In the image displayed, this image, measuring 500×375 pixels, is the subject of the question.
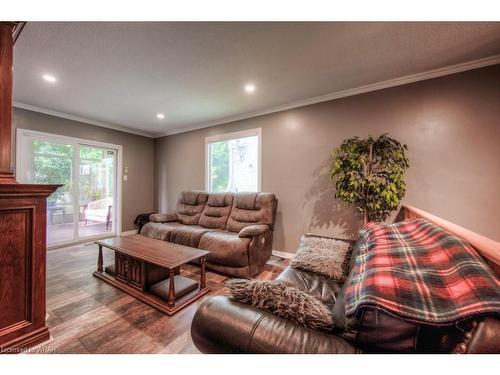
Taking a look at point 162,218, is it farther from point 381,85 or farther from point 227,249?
point 381,85

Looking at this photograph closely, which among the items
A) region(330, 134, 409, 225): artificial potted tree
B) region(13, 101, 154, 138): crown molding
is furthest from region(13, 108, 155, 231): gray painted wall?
region(330, 134, 409, 225): artificial potted tree

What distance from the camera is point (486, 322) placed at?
1.76 ft

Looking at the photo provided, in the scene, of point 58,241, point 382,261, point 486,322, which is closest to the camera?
point 486,322

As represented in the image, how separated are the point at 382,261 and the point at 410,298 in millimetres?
276

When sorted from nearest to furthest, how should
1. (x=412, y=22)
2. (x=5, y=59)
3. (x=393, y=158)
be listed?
1. (x=5, y=59)
2. (x=412, y=22)
3. (x=393, y=158)

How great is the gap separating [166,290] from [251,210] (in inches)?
66.0

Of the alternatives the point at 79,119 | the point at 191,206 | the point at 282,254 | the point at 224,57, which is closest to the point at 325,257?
the point at 282,254

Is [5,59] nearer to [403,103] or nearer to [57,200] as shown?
[57,200]

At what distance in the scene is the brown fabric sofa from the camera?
2578 mm

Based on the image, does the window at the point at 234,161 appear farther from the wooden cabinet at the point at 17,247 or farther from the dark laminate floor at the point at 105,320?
the wooden cabinet at the point at 17,247

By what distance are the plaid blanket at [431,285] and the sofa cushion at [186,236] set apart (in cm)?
242

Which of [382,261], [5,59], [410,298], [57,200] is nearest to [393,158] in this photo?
[382,261]

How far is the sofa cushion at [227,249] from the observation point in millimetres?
2520

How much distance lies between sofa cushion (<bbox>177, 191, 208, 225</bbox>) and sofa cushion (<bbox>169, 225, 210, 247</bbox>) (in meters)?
0.60
